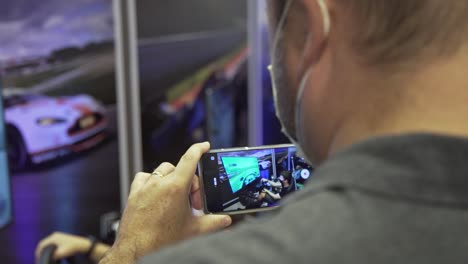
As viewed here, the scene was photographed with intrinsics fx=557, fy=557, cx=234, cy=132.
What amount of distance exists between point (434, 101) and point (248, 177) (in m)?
0.59

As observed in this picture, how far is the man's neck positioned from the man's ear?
0.33 feet

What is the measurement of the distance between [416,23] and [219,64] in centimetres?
270

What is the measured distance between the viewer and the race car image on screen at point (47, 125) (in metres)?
1.73

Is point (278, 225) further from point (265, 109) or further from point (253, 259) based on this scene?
point (265, 109)

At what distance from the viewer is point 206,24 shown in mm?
2980

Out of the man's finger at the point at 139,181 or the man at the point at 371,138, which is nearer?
the man at the point at 371,138

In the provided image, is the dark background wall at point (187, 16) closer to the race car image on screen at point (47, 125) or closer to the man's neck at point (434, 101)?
the race car image on screen at point (47, 125)

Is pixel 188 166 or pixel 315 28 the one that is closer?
pixel 315 28

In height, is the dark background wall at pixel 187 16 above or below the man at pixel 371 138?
above

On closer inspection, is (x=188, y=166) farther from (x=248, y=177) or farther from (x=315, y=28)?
(x=315, y=28)

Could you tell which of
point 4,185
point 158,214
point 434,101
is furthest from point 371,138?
point 4,185

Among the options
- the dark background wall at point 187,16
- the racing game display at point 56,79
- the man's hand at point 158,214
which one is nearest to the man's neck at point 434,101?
the man's hand at point 158,214

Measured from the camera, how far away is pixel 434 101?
0.56 meters

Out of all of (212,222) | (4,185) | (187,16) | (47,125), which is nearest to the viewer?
(212,222)
